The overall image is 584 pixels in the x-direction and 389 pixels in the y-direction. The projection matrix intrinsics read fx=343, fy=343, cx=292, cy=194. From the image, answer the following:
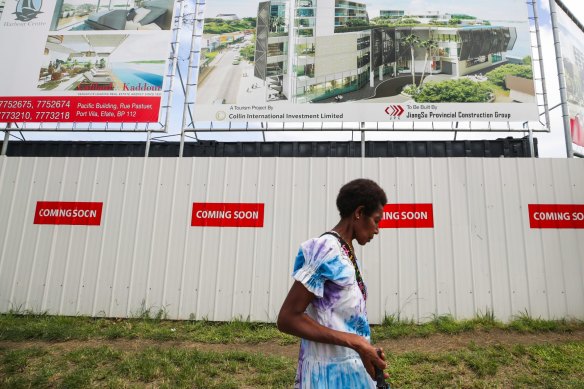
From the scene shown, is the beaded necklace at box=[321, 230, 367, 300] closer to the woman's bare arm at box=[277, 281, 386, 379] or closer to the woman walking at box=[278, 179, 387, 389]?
the woman walking at box=[278, 179, 387, 389]

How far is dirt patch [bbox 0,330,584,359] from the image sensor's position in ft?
14.9

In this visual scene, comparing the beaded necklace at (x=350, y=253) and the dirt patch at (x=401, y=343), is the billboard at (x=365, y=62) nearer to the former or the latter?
the dirt patch at (x=401, y=343)

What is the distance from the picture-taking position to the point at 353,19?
858 centimetres

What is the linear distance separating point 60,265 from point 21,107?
15.4 feet

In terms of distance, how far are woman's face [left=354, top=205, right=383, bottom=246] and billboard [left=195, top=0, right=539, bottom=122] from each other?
642 cm

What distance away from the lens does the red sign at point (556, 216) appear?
18.6 ft

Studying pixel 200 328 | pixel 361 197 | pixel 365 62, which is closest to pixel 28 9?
pixel 365 62

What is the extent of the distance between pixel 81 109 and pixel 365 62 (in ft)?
22.6

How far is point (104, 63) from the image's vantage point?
28.2 ft

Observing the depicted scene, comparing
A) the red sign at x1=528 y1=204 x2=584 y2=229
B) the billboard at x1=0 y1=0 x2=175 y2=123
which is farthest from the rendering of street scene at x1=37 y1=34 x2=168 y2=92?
the red sign at x1=528 y1=204 x2=584 y2=229

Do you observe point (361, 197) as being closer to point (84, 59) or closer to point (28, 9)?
point (84, 59)

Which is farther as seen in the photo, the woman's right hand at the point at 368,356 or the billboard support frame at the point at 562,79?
the billboard support frame at the point at 562,79

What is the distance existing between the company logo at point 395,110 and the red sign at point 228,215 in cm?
383

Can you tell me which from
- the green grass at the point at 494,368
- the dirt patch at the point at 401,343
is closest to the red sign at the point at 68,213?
the dirt patch at the point at 401,343
